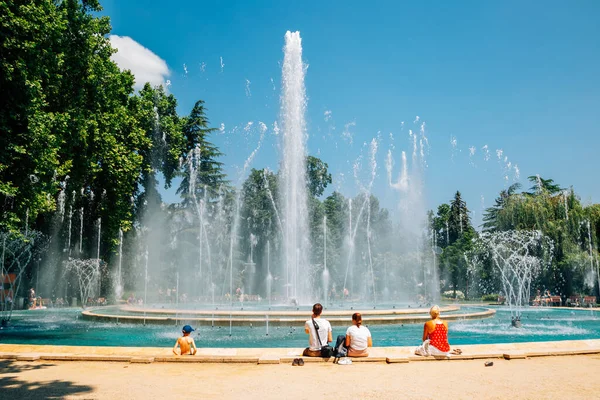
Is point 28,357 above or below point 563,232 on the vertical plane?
below

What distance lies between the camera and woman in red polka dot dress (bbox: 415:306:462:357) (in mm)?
8891

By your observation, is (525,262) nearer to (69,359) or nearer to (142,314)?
(142,314)

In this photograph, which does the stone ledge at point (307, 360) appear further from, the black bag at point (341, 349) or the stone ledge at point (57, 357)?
the stone ledge at point (57, 357)

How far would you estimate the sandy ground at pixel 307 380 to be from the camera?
249 inches

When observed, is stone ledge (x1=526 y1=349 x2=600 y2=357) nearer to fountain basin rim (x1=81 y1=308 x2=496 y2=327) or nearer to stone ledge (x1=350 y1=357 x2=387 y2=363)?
stone ledge (x1=350 y1=357 x2=387 y2=363)

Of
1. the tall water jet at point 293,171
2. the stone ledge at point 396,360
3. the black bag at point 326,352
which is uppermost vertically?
the tall water jet at point 293,171

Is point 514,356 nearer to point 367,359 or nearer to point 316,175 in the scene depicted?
point 367,359

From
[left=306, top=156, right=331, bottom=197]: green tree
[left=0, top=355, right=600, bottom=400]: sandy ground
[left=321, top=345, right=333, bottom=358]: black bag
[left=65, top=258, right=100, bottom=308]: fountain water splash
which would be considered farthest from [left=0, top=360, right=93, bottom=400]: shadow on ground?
[left=306, top=156, right=331, bottom=197]: green tree

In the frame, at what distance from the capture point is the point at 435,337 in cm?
898

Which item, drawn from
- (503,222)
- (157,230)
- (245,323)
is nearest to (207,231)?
(157,230)

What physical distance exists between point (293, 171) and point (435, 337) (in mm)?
18994

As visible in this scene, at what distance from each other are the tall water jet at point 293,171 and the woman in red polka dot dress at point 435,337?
57.9 ft

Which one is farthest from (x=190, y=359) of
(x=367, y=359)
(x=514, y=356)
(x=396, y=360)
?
(x=514, y=356)

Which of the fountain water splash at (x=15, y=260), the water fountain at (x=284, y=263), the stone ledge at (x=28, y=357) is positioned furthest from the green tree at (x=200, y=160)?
the stone ledge at (x=28, y=357)
